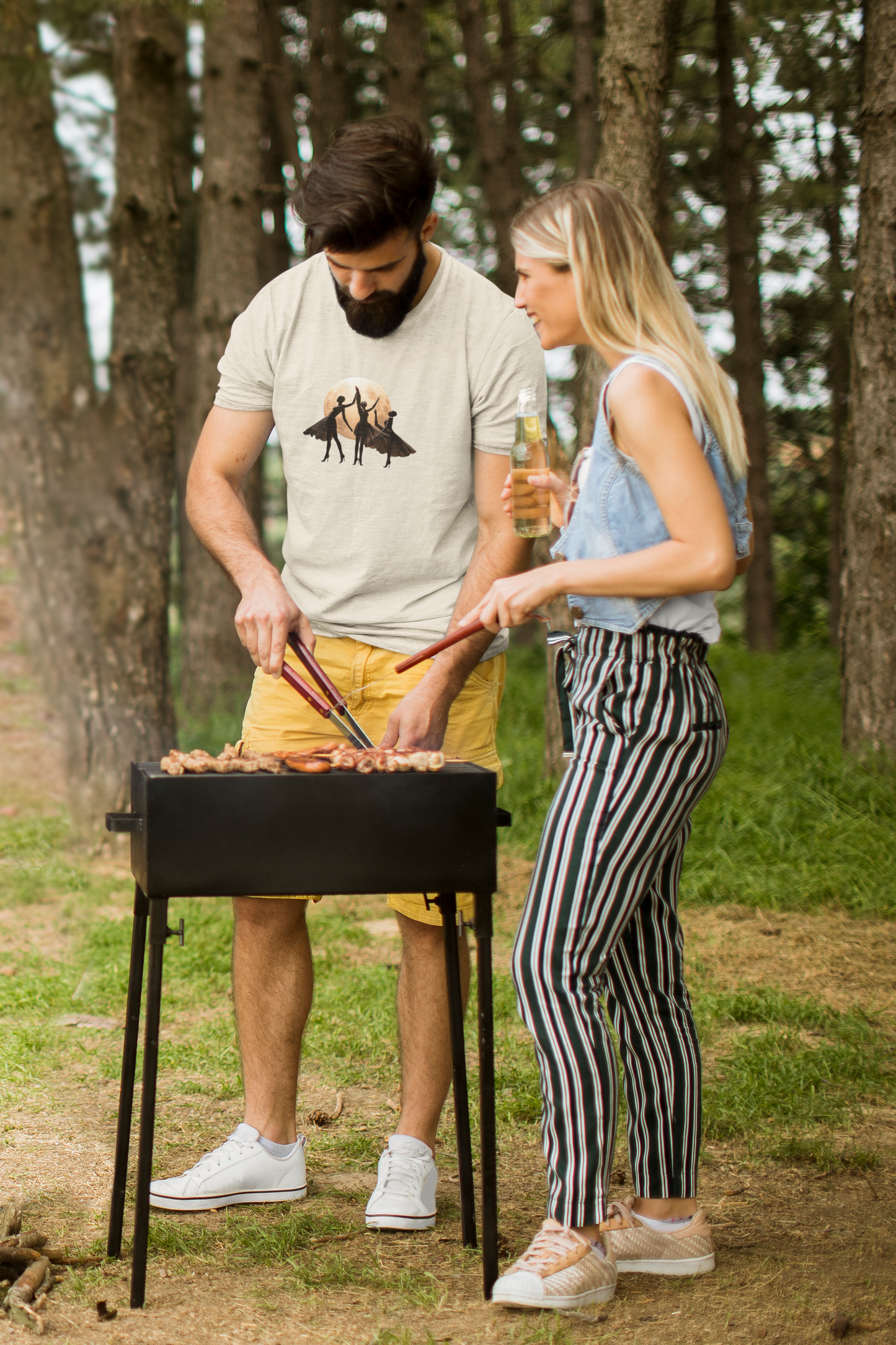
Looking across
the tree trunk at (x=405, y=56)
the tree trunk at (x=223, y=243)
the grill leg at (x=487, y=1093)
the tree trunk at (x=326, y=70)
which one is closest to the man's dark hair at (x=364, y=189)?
the grill leg at (x=487, y=1093)

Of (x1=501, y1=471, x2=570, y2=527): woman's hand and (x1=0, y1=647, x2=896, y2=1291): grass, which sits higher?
(x1=501, y1=471, x2=570, y2=527): woman's hand

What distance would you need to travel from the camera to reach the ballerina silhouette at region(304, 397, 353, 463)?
121 inches

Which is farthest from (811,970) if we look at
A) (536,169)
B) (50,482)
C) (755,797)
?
(536,169)

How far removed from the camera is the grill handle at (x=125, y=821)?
255 cm

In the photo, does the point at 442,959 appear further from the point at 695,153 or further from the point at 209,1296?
the point at 695,153

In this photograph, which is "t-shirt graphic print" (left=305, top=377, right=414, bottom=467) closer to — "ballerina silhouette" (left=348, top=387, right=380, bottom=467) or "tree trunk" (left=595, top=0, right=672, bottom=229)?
"ballerina silhouette" (left=348, top=387, right=380, bottom=467)

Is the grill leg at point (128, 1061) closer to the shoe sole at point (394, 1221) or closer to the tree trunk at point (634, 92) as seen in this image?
the shoe sole at point (394, 1221)

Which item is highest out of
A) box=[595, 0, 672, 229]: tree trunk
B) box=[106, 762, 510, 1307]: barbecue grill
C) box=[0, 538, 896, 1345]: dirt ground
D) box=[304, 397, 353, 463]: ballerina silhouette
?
box=[595, 0, 672, 229]: tree trunk

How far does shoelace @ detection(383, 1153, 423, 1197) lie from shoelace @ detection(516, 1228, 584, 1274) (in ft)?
1.60

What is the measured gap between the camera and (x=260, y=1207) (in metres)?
3.06

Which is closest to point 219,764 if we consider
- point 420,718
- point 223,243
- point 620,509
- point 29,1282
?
point 420,718

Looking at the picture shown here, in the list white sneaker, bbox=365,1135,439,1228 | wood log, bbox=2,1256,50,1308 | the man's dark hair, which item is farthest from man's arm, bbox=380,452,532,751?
wood log, bbox=2,1256,50,1308

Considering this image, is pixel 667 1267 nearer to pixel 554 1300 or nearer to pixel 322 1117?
pixel 554 1300

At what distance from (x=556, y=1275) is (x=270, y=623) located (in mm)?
1370
